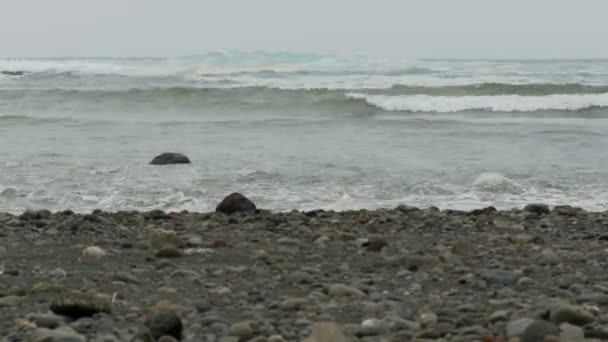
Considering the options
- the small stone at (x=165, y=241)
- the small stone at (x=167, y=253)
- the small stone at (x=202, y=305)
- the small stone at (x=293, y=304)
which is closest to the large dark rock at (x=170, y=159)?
the small stone at (x=165, y=241)

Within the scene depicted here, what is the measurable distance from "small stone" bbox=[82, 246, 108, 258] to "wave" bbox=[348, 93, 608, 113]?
56.9 feet

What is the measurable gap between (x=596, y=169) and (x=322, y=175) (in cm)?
335

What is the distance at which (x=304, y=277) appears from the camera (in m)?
3.84

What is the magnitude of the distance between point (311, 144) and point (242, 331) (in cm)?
967

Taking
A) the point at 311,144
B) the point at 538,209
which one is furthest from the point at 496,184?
the point at 311,144

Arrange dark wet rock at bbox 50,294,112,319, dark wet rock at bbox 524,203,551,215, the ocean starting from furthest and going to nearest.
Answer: the ocean < dark wet rock at bbox 524,203,551,215 < dark wet rock at bbox 50,294,112,319

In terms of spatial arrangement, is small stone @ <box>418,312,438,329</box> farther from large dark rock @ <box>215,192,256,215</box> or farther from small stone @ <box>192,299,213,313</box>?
large dark rock @ <box>215,192,256,215</box>

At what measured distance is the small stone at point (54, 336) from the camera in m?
2.66

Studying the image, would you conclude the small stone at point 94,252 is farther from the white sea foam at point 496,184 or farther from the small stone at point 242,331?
the white sea foam at point 496,184

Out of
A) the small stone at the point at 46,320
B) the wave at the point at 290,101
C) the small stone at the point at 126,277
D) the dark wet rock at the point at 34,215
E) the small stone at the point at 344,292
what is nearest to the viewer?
the small stone at the point at 46,320

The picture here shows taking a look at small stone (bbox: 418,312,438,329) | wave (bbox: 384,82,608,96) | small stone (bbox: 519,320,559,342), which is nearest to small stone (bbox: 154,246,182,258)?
small stone (bbox: 418,312,438,329)

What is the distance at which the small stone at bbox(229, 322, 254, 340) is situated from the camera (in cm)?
281

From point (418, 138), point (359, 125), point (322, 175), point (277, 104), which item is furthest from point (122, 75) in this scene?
point (322, 175)

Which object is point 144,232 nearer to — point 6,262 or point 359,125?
point 6,262
